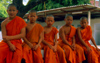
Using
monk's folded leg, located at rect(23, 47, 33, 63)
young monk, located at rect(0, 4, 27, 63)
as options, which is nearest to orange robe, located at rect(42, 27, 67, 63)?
monk's folded leg, located at rect(23, 47, 33, 63)

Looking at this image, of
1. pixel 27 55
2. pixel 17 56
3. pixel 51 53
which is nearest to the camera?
pixel 17 56

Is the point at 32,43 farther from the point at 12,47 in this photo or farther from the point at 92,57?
the point at 92,57

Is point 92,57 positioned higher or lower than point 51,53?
lower

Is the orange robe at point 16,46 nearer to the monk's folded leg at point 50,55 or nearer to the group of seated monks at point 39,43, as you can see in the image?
the group of seated monks at point 39,43

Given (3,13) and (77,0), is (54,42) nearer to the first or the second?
(77,0)

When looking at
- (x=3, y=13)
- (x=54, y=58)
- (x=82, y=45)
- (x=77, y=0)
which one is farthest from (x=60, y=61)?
(x=3, y=13)

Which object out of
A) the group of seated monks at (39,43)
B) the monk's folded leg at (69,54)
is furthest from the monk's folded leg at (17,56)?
the monk's folded leg at (69,54)

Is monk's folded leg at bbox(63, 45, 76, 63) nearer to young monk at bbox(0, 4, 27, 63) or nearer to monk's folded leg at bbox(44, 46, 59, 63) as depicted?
monk's folded leg at bbox(44, 46, 59, 63)

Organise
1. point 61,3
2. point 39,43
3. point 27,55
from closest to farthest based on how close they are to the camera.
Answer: point 27,55 → point 39,43 → point 61,3

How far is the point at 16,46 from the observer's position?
257cm

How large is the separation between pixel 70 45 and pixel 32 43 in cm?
107

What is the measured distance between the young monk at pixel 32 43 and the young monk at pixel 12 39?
0.18 m

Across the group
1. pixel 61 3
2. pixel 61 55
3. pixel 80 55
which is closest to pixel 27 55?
pixel 61 55

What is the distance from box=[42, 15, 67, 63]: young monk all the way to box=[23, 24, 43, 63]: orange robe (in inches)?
12.1
